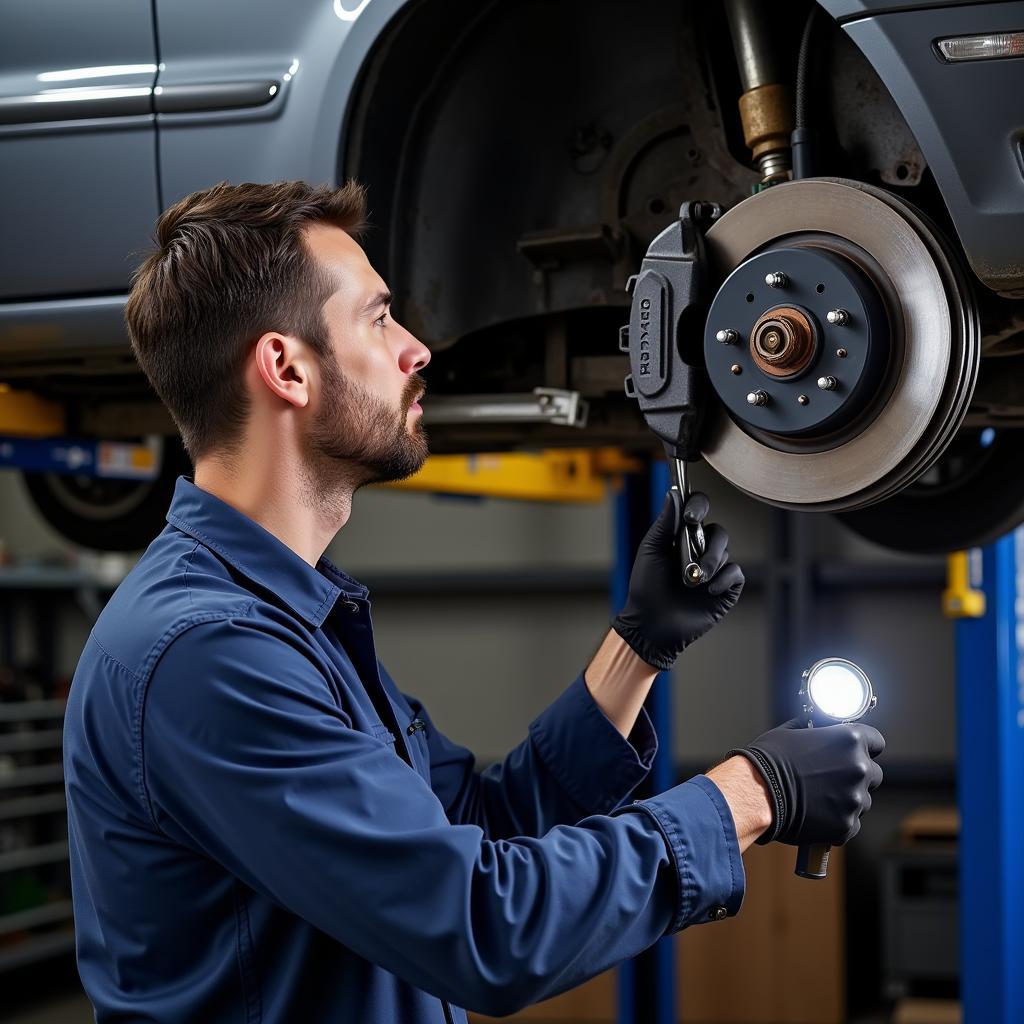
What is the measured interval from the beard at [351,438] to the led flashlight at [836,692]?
46 centimetres

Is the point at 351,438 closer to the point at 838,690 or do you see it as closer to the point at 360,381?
the point at 360,381

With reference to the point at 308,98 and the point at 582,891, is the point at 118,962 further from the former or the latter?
the point at 308,98

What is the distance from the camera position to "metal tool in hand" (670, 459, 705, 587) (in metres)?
1.38

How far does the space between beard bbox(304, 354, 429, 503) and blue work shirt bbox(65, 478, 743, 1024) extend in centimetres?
11

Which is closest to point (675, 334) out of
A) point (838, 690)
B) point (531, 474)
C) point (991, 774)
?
point (838, 690)

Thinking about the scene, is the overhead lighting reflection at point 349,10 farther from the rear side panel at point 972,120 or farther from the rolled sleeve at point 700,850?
the rolled sleeve at point 700,850

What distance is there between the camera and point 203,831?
101 centimetres

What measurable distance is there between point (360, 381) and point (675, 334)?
33cm

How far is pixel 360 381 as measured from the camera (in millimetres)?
1264

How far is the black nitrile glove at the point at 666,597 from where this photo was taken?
1.42m

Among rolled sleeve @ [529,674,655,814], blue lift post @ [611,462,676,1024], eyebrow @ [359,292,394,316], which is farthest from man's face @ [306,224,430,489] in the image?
blue lift post @ [611,462,676,1024]

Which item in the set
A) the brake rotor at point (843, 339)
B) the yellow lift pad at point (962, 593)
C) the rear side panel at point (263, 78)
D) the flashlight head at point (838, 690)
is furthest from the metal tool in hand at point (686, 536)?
the yellow lift pad at point (962, 593)

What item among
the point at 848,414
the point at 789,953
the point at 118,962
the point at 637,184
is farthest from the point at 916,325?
the point at 789,953

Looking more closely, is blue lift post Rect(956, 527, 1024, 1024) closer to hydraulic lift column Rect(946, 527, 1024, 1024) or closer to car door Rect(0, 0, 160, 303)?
hydraulic lift column Rect(946, 527, 1024, 1024)
